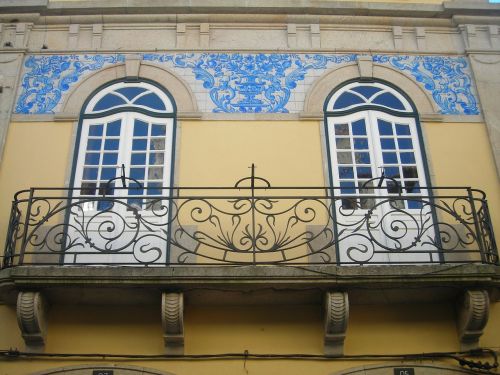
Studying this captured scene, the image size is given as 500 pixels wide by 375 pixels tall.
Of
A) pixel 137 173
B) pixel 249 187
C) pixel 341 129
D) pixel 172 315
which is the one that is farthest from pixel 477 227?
pixel 137 173

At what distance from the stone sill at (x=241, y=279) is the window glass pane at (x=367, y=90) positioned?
314cm

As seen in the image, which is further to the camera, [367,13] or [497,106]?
[367,13]

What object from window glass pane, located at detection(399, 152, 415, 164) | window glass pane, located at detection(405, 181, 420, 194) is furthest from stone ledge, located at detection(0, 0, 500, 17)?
window glass pane, located at detection(405, 181, 420, 194)

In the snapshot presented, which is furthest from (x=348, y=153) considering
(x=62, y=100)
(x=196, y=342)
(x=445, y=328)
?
(x=62, y=100)

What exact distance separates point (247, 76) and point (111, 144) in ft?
7.01

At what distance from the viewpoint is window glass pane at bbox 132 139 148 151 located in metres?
8.81

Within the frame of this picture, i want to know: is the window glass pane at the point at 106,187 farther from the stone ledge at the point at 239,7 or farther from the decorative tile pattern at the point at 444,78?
the decorative tile pattern at the point at 444,78

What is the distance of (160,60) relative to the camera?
9562 millimetres

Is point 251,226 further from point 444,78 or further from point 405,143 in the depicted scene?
point 444,78

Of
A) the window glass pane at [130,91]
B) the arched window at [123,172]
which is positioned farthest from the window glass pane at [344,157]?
the window glass pane at [130,91]

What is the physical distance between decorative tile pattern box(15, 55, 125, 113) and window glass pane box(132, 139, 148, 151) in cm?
129

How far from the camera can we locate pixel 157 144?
8844 mm

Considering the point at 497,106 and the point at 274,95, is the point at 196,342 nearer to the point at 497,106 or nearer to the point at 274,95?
the point at 274,95

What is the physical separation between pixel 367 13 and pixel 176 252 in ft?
15.7
